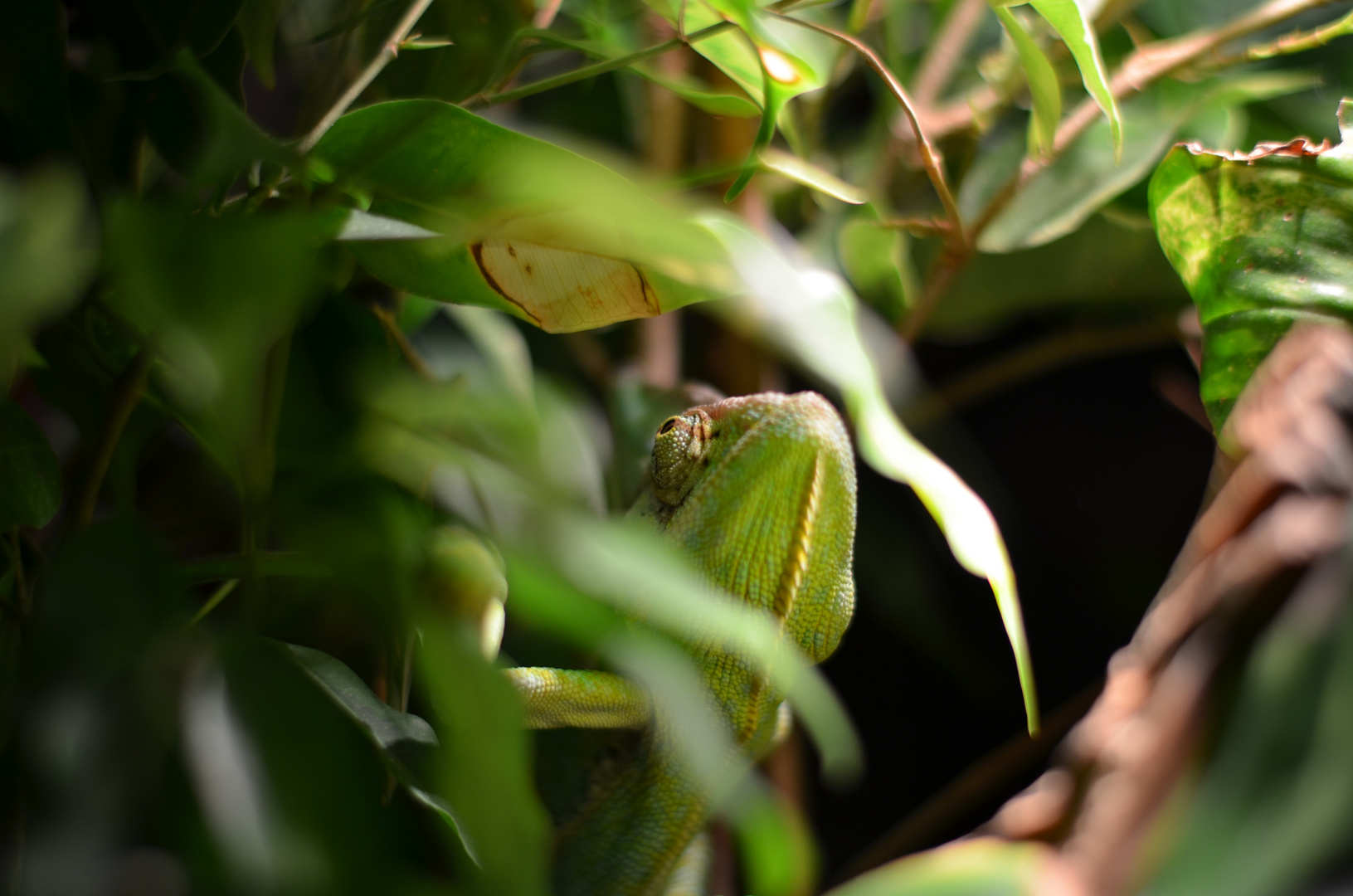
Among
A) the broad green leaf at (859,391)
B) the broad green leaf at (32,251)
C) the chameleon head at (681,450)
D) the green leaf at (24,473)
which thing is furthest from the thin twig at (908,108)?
the green leaf at (24,473)

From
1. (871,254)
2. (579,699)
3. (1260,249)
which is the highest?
(1260,249)

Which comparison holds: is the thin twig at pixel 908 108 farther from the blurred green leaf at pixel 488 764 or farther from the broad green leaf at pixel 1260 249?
the blurred green leaf at pixel 488 764

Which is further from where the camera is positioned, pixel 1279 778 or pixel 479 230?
pixel 1279 778

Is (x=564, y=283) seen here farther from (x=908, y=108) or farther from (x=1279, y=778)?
(x=1279, y=778)

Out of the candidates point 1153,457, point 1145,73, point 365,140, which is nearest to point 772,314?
point 365,140

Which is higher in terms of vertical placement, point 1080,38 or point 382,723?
point 1080,38

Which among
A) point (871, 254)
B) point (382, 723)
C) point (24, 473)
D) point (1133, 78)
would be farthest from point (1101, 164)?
point (24, 473)
